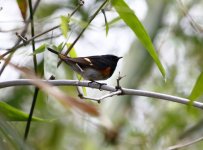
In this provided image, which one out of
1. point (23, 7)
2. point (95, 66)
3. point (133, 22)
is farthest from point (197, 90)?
point (95, 66)

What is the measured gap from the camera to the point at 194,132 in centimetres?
311

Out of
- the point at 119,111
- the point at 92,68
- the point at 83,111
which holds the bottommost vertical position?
the point at 119,111

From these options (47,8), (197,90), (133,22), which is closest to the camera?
(197,90)

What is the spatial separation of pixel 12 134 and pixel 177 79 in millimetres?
3300

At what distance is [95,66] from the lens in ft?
7.61

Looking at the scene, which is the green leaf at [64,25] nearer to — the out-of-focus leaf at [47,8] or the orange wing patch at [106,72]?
the orange wing patch at [106,72]

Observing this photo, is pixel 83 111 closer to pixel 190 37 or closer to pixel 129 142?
pixel 129 142

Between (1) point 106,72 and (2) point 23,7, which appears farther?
(1) point 106,72

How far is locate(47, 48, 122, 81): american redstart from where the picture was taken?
2056mm

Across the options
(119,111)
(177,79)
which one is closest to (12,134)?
(119,111)

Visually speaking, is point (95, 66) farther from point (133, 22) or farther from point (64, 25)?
point (133, 22)

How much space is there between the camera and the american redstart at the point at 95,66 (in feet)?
6.75

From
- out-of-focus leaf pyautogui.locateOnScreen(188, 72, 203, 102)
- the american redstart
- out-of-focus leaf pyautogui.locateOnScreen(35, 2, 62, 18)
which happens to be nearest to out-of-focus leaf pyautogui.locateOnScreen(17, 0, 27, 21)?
out-of-focus leaf pyautogui.locateOnScreen(188, 72, 203, 102)

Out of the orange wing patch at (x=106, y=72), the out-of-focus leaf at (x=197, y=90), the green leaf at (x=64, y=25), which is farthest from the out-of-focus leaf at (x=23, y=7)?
the orange wing patch at (x=106, y=72)
